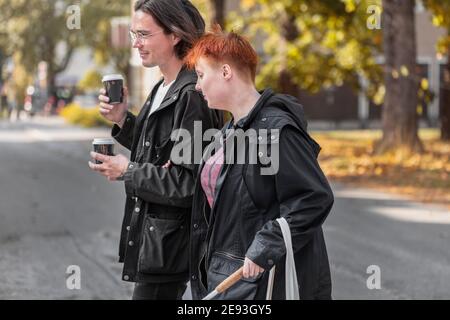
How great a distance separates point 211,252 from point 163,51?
90 cm

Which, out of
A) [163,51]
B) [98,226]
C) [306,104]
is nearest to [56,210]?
[98,226]

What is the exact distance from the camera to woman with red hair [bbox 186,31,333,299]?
3084 mm

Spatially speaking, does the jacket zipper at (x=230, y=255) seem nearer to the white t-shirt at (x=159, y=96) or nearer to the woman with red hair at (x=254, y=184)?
the woman with red hair at (x=254, y=184)

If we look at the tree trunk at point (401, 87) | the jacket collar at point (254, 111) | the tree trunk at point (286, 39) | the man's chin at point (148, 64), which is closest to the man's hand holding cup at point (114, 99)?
the man's chin at point (148, 64)

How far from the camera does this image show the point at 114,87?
154 inches

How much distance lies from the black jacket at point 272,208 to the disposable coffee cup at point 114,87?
0.86 metres

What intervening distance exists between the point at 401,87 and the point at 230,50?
46.2ft

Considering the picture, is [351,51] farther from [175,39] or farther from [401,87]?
[175,39]

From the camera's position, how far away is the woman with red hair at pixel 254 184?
121 inches

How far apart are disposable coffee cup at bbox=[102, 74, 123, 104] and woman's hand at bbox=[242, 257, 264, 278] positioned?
115 cm

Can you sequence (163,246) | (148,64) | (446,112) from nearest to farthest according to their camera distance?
(163,246) < (148,64) < (446,112)

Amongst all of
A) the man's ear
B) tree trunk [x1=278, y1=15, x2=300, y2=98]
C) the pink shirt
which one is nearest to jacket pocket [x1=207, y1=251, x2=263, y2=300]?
the pink shirt

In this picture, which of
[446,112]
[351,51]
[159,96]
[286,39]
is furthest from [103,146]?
[446,112]
